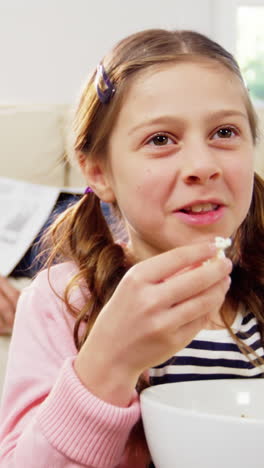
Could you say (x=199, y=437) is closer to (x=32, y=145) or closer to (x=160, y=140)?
(x=160, y=140)

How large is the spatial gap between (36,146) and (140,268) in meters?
1.83

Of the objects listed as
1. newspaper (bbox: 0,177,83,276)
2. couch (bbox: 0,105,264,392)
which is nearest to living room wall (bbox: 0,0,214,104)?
couch (bbox: 0,105,264,392)

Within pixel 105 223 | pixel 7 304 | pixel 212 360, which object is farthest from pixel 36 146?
pixel 212 360

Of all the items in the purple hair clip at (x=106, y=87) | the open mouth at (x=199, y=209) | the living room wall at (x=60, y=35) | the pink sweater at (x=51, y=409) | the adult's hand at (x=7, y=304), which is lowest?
the adult's hand at (x=7, y=304)

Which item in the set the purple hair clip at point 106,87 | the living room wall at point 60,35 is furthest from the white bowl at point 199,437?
the living room wall at point 60,35

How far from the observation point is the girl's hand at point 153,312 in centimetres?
59

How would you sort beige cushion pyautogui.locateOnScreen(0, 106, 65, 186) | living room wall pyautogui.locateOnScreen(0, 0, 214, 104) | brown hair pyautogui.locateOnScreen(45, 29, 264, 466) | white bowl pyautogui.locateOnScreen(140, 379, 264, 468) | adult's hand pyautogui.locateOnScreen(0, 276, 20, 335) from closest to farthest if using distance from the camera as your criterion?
white bowl pyautogui.locateOnScreen(140, 379, 264, 468), brown hair pyautogui.locateOnScreen(45, 29, 264, 466), adult's hand pyautogui.locateOnScreen(0, 276, 20, 335), beige cushion pyautogui.locateOnScreen(0, 106, 65, 186), living room wall pyautogui.locateOnScreen(0, 0, 214, 104)

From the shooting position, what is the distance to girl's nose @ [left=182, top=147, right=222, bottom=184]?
2.40 feet

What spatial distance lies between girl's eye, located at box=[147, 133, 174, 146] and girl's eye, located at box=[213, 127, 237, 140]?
6 cm

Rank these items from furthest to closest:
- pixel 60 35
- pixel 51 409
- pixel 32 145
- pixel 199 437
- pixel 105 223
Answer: pixel 60 35 → pixel 32 145 → pixel 105 223 → pixel 51 409 → pixel 199 437

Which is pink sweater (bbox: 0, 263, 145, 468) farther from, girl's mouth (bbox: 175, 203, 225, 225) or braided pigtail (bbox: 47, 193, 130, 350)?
girl's mouth (bbox: 175, 203, 225, 225)

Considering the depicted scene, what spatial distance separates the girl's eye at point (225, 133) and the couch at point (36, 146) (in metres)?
1.41

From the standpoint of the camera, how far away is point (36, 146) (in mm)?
2371

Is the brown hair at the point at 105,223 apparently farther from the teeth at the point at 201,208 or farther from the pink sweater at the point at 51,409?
the teeth at the point at 201,208
